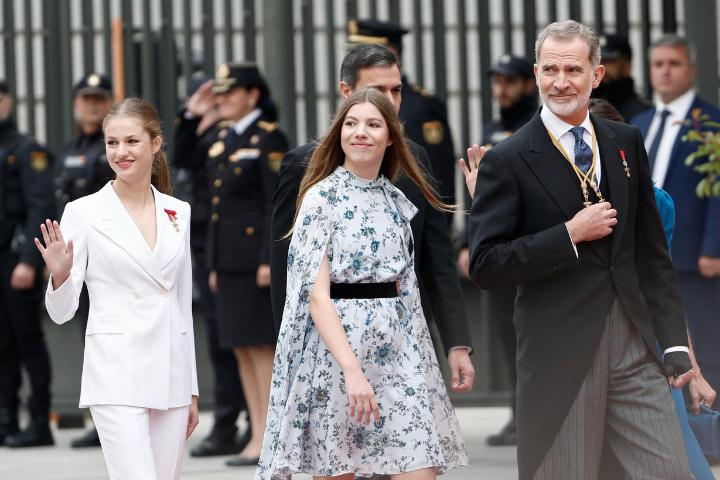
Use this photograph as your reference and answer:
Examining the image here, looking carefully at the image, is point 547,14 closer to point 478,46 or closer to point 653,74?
point 478,46

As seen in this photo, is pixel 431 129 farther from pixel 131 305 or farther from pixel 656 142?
pixel 131 305

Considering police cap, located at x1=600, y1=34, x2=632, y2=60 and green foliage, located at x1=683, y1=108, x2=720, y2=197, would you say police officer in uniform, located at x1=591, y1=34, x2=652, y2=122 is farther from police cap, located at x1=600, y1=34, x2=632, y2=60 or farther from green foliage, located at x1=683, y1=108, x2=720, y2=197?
green foliage, located at x1=683, y1=108, x2=720, y2=197

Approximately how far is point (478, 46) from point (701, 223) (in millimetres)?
2392

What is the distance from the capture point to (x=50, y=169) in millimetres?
9133

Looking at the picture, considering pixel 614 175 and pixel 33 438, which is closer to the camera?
pixel 614 175

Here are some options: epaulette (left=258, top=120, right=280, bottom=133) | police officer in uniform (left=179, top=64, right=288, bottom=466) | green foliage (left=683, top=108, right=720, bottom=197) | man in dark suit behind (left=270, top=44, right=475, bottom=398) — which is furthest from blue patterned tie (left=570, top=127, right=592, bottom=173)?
epaulette (left=258, top=120, right=280, bottom=133)

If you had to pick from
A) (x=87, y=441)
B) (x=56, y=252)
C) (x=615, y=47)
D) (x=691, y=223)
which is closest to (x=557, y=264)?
(x=56, y=252)

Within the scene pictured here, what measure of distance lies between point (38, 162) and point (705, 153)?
3922mm

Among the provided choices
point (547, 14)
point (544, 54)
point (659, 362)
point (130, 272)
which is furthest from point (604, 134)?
point (547, 14)

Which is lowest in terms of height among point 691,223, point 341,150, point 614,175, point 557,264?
point 557,264

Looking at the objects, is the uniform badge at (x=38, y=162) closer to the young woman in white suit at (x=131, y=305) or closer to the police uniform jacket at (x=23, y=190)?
the police uniform jacket at (x=23, y=190)

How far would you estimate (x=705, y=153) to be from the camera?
6.79 meters

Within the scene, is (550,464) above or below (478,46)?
below

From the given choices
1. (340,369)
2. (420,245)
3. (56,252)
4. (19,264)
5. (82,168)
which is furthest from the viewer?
(19,264)
